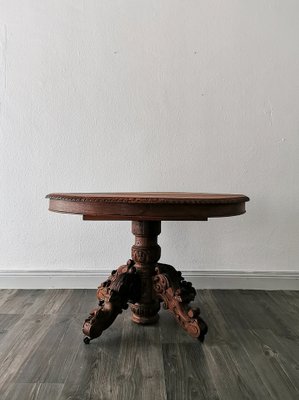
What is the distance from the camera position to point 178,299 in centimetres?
164

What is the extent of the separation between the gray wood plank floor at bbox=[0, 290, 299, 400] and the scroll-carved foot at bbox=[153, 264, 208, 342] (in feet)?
0.23

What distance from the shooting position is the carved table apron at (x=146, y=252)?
1407 mm

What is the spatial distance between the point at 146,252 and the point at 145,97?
107cm

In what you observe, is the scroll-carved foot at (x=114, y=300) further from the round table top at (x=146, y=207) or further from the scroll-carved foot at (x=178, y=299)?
the round table top at (x=146, y=207)

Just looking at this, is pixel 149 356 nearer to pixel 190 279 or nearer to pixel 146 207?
pixel 146 207

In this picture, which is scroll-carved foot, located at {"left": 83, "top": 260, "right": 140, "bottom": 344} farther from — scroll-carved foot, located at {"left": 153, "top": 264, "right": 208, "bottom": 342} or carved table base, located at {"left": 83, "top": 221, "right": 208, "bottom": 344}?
scroll-carved foot, located at {"left": 153, "top": 264, "right": 208, "bottom": 342}

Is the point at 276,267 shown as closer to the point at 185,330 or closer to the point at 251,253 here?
the point at 251,253

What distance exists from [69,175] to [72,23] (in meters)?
0.97

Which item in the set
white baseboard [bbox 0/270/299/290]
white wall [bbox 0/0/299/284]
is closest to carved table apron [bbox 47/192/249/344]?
white baseboard [bbox 0/270/299/290]

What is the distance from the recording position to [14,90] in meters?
2.31

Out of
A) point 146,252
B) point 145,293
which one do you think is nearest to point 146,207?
point 146,252

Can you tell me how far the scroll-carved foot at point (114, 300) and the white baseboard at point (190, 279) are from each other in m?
0.60

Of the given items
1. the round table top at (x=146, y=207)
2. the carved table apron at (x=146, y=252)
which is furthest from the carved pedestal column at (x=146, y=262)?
the round table top at (x=146, y=207)

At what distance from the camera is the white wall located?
2.31 metres
